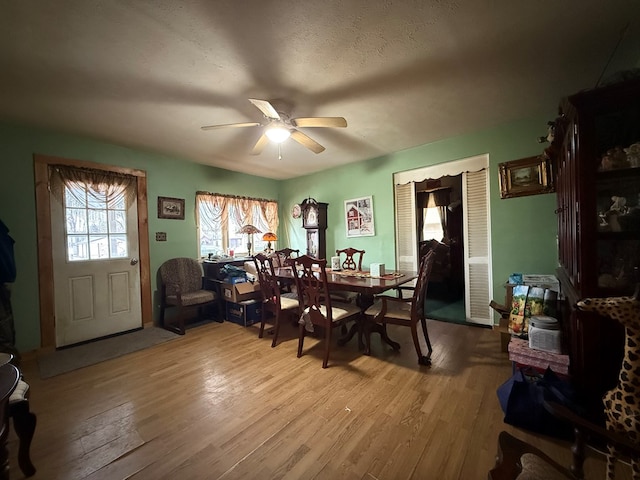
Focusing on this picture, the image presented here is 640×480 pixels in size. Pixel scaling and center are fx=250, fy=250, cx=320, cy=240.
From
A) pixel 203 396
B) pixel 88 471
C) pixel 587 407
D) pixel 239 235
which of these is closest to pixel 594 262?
pixel 587 407

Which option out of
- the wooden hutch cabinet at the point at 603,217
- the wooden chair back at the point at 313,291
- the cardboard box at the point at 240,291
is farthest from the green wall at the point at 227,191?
Answer: the wooden chair back at the point at 313,291

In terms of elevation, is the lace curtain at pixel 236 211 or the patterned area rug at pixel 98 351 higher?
the lace curtain at pixel 236 211

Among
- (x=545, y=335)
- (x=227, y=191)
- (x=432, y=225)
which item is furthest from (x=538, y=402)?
(x=227, y=191)

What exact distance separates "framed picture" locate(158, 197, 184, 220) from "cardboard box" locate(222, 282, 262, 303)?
1280mm

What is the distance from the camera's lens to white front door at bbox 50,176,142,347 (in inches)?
111

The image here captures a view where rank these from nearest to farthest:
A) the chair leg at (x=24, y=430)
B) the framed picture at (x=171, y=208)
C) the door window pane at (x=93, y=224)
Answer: the chair leg at (x=24, y=430), the door window pane at (x=93, y=224), the framed picture at (x=171, y=208)

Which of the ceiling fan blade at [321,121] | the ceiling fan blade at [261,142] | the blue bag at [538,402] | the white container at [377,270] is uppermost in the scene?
the ceiling fan blade at [261,142]

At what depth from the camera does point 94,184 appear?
3.03 m

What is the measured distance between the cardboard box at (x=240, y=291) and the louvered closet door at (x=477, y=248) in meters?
2.89

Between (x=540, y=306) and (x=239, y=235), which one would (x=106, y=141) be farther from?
(x=540, y=306)

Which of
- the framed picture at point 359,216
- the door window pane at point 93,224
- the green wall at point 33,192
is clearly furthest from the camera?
the framed picture at point 359,216

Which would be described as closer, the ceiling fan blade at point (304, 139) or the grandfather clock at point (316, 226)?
the ceiling fan blade at point (304, 139)

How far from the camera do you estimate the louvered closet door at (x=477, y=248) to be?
3104mm

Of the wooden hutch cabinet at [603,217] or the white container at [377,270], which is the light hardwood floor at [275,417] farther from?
the white container at [377,270]
